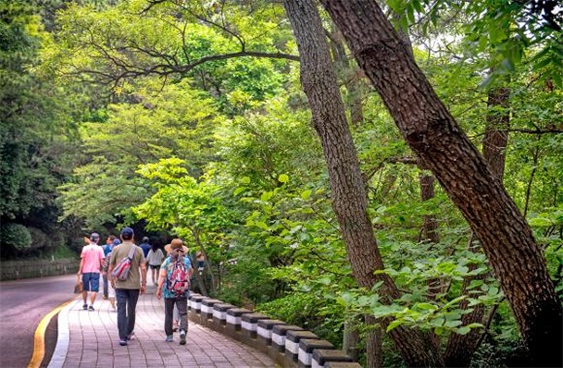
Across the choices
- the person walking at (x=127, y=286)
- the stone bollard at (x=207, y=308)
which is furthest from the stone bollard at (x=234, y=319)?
the person walking at (x=127, y=286)

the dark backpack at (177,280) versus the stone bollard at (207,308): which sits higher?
the dark backpack at (177,280)

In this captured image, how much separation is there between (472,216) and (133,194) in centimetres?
2120

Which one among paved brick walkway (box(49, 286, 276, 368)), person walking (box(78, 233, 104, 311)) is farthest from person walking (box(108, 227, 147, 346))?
person walking (box(78, 233, 104, 311))

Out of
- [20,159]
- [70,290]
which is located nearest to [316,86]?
[70,290]

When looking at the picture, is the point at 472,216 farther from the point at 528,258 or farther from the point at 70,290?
the point at 70,290

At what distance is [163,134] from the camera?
957 inches

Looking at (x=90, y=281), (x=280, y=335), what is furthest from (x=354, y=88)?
(x=90, y=281)

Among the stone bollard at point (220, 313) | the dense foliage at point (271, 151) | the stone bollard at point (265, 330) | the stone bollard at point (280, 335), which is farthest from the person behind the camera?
the stone bollard at point (220, 313)

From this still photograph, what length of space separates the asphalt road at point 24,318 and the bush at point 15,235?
7.29m

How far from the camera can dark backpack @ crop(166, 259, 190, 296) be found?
37.2 feet

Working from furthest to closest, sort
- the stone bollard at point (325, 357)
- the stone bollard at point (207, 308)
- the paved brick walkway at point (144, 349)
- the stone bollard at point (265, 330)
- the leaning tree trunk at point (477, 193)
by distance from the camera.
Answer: the stone bollard at point (207, 308), the stone bollard at point (265, 330), the paved brick walkway at point (144, 349), the stone bollard at point (325, 357), the leaning tree trunk at point (477, 193)

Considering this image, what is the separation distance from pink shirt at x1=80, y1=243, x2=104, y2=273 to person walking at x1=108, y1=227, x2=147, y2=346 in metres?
5.86

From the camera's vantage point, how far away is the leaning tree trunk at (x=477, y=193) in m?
4.16

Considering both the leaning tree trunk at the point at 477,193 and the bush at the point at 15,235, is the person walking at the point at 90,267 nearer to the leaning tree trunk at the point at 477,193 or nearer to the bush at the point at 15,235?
the leaning tree trunk at the point at 477,193
